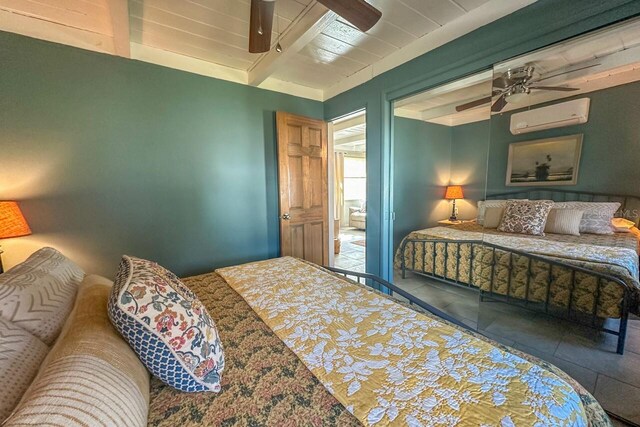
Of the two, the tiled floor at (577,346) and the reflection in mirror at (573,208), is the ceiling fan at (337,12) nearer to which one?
the reflection in mirror at (573,208)

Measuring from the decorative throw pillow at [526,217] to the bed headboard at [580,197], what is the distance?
53mm

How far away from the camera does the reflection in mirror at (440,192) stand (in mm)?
2734

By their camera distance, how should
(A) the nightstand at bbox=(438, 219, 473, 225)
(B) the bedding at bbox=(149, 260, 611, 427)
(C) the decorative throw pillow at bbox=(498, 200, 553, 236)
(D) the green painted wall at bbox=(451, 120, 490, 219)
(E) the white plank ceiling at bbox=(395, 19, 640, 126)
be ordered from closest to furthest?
1. (B) the bedding at bbox=(149, 260, 611, 427)
2. (E) the white plank ceiling at bbox=(395, 19, 640, 126)
3. (C) the decorative throw pillow at bbox=(498, 200, 553, 236)
4. (D) the green painted wall at bbox=(451, 120, 490, 219)
5. (A) the nightstand at bbox=(438, 219, 473, 225)

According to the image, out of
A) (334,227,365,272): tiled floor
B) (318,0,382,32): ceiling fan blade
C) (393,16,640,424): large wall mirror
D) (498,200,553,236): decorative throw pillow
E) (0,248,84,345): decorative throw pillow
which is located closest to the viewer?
(0,248,84,345): decorative throw pillow

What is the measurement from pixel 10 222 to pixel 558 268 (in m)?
3.87

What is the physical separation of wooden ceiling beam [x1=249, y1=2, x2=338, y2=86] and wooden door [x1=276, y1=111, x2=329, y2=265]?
1.97 ft

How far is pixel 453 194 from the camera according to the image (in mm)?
3080

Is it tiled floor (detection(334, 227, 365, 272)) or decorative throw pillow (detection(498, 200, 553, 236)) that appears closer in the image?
decorative throw pillow (detection(498, 200, 553, 236))

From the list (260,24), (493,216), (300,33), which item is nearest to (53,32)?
(260,24)

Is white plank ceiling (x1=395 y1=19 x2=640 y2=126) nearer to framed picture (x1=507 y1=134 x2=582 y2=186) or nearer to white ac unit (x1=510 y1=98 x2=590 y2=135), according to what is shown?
white ac unit (x1=510 y1=98 x2=590 y2=135)

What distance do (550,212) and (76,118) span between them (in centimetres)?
383

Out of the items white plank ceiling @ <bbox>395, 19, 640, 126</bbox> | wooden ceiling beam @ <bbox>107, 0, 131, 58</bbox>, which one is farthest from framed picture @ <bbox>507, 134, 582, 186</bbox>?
wooden ceiling beam @ <bbox>107, 0, 131, 58</bbox>

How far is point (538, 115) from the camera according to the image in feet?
6.09

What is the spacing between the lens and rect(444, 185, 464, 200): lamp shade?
300 centimetres
